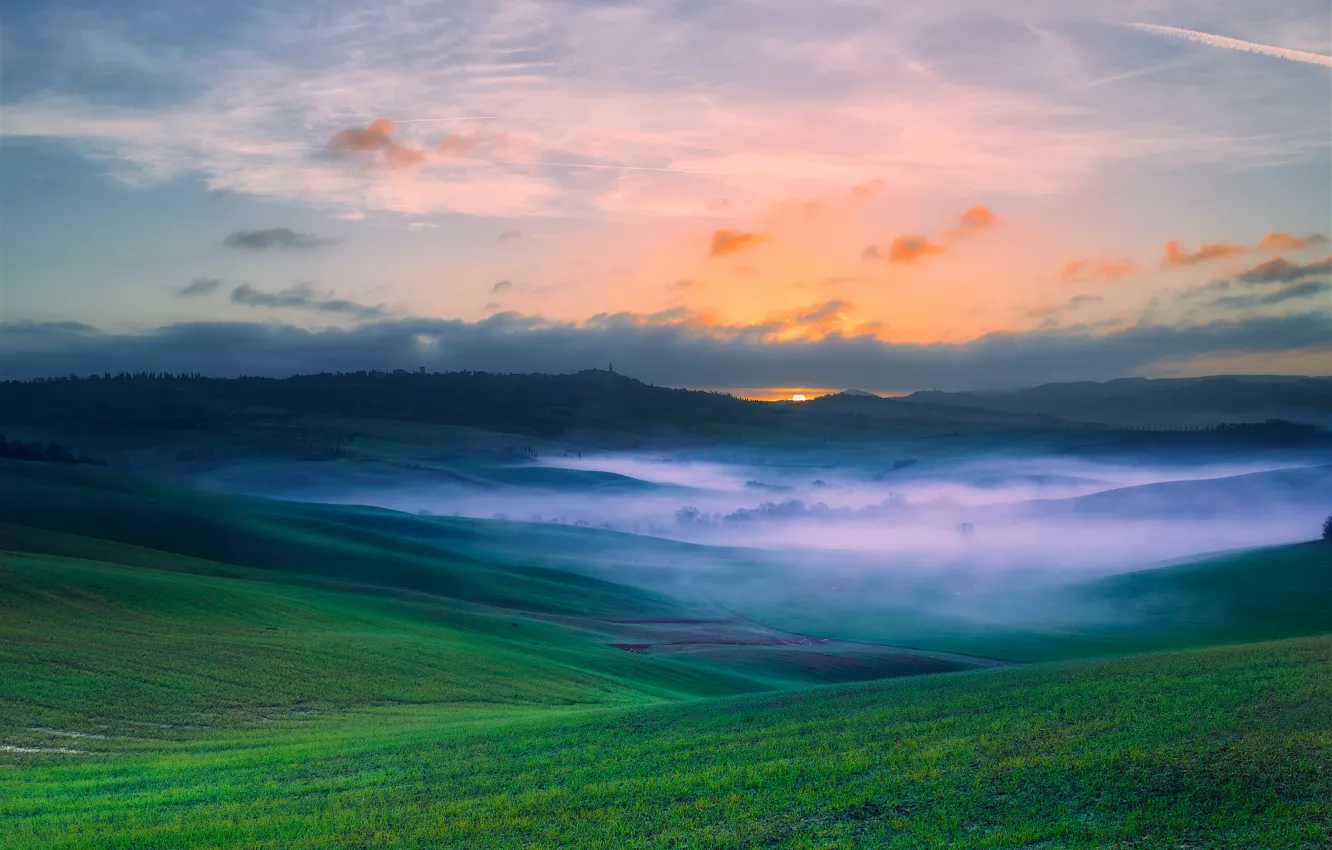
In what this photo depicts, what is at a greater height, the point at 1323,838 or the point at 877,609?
the point at 1323,838

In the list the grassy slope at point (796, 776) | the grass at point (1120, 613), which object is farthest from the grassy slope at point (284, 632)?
the grass at point (1120, 613)

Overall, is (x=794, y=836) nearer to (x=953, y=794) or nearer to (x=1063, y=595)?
(x=953, y=794)

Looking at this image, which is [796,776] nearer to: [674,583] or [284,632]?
[284,632]

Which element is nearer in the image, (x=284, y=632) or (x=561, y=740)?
(x=561, y=740)

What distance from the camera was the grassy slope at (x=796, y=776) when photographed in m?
18.5

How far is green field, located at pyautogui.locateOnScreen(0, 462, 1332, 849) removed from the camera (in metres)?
19.2

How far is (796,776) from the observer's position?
74.8 feet

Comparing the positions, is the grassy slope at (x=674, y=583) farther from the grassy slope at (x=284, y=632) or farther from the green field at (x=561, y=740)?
the green field at (x=561, y=740)

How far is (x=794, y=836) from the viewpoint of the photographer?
18.9m

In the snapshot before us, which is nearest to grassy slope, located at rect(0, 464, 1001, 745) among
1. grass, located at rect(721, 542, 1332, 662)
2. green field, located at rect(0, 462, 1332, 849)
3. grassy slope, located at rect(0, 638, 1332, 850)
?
green field, located at rect(0, 462, 1332, 849)

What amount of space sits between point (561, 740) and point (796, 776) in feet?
29.0

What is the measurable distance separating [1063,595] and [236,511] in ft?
310

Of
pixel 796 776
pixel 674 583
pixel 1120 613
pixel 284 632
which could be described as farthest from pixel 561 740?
pixel 674 583

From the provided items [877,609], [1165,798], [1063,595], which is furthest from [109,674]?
[1063,595]
